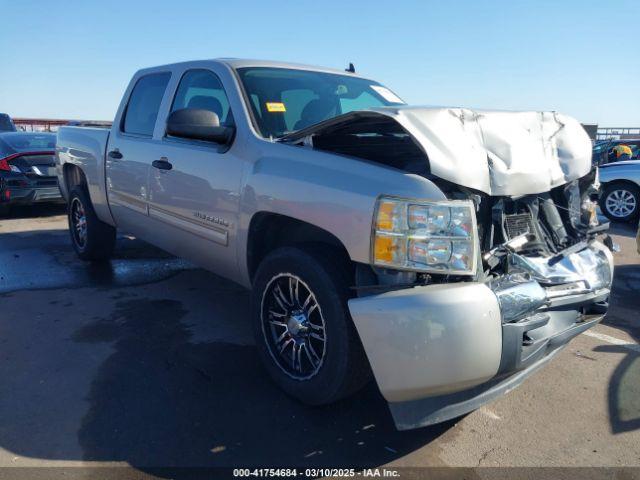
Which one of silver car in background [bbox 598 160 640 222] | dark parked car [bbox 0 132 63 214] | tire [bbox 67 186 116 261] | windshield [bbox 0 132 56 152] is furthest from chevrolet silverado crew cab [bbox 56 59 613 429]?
silver car in background [bbox 598 160 640 222]

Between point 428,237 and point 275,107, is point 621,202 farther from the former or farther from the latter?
point 428,237

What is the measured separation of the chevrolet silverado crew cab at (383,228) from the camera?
236 centimetres

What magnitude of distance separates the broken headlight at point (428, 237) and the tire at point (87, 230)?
431cm

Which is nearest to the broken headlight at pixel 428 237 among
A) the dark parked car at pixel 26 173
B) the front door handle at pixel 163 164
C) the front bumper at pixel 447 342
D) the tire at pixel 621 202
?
the front bumper at pixel 447 342

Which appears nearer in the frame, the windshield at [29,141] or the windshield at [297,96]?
the windshield at [297,96]

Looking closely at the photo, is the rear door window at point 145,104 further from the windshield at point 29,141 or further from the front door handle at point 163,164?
the windshield at point 29,141

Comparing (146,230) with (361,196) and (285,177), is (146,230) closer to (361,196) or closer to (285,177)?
(285,177)

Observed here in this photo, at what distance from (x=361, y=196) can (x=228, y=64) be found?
1952 mm

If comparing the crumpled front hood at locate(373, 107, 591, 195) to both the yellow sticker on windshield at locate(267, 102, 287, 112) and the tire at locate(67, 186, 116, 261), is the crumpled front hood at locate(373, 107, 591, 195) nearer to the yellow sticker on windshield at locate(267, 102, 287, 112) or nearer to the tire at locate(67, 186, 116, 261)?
the yellow sticker on windshield at locate(267, 102, 287, 112)

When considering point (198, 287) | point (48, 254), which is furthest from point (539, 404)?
point (48, 254)

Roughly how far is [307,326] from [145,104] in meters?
2.93

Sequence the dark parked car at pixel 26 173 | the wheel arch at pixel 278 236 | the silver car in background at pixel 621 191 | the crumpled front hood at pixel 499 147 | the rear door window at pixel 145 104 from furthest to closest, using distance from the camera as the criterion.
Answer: the silver car in background at pixel 621 191
the dark parked car at pixel 26 173
the rear door window at pixel 145 104
the wheel arch at pixel 278 236
the crumpled front hood at pixel 499 147

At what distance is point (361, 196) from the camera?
249 centimetres

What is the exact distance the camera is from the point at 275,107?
144 inches
